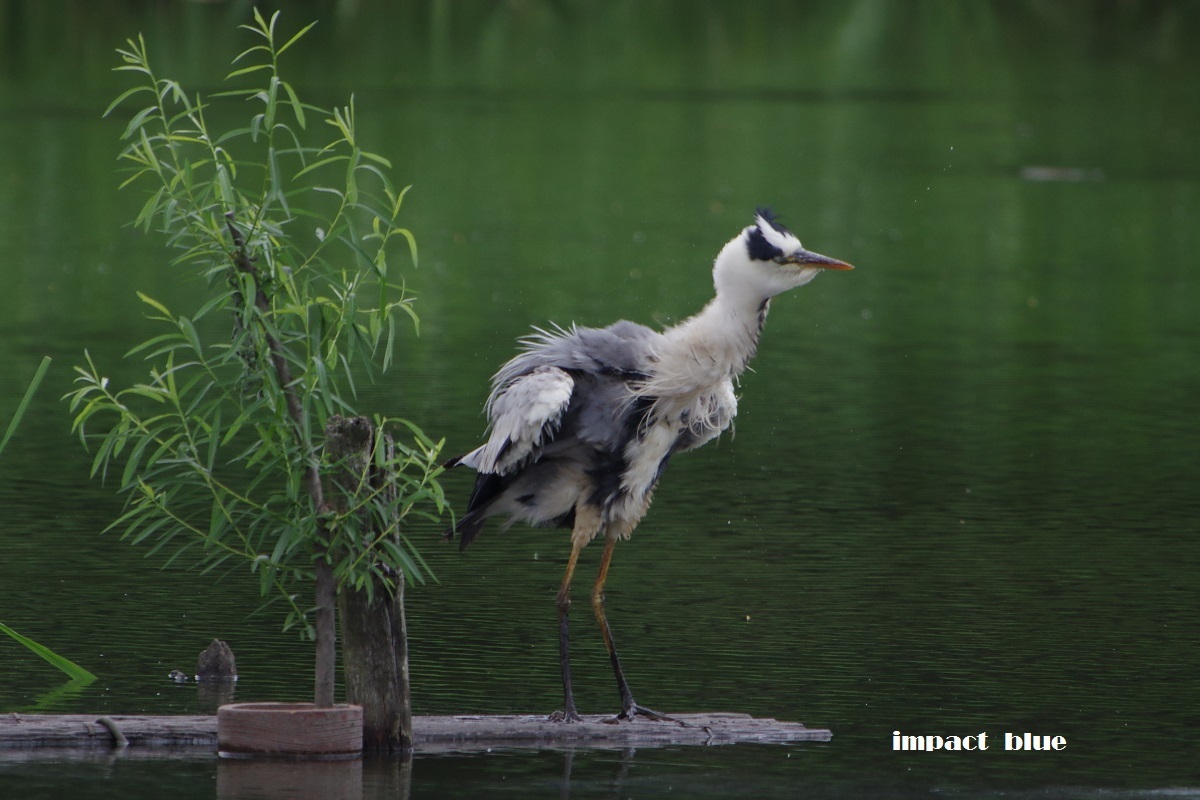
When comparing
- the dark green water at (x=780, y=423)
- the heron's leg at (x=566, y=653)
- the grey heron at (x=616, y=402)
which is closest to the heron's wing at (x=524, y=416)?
the grey heron at (x=616, y=402)

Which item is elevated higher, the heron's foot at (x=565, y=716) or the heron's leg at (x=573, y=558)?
the heron's leg at (x=573, y=558)

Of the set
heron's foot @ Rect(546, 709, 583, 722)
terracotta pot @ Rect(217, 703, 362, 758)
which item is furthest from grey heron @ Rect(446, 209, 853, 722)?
terracotta pot @ Rect(217, 703, 362, 758)

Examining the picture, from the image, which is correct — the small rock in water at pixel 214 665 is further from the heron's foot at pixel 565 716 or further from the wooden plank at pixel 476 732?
the heron's foot at pixel 565 716

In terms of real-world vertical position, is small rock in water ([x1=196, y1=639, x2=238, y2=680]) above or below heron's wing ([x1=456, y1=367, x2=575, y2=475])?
below

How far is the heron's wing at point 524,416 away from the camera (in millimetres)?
8062

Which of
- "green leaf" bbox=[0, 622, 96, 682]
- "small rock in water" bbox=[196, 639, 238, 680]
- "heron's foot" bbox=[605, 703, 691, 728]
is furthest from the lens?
"small rock in water" bbox=[196, 639, 238, 680]

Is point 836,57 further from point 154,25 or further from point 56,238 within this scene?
point 56,238

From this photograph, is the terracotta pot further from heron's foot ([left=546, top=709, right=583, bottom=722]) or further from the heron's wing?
the heron's wing

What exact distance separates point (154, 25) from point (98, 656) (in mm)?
36825

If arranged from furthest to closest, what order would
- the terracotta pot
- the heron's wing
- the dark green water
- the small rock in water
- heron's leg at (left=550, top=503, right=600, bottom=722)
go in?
the small rock in water, the dark green water, heron's leg at (left=550, top=503, right=600, bottom=722), the heron's wing, the terracotta pot

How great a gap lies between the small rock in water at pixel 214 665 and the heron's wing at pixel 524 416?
116 cm

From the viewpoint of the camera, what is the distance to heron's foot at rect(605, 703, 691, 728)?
7930 millimetres

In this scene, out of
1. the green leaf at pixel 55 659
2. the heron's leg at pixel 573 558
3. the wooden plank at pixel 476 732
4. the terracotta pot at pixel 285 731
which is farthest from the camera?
the heron's leg at pixel 573 558

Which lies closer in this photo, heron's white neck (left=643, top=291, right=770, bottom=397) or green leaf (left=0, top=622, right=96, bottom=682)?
green leaf (left=0, top=622, right=96, bottom=682)
